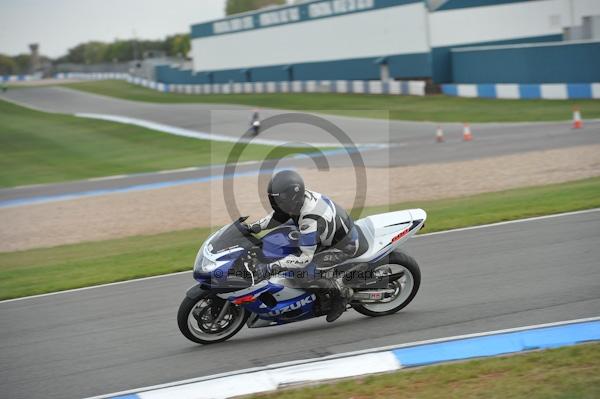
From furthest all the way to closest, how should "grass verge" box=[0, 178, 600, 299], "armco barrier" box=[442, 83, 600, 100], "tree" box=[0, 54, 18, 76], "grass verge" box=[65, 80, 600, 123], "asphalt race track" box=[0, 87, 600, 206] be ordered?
1. "tree" box=[0, 54, 18, 76]
2. "armco barrier" box=[442, 83, 600, 100]
3. "grass verge" box=[65, 80, 600, 123]
4. "asphalt race track" box=[0, 87, 600, 206]
5. "grass verge" box=[0, 178, 600, 299]

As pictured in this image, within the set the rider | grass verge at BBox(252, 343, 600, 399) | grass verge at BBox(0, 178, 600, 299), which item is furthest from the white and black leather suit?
grass verge at BBox(0, 178, 600, 299)

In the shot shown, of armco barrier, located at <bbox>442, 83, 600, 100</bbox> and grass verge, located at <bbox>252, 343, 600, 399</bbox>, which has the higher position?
armco barrier, located at <bbox>442, 83, 600, 100</bbox>

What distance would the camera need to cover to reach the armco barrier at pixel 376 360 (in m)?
6.81

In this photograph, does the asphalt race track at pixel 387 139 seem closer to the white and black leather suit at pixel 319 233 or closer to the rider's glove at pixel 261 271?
the white and black leather suit at pixel 319 233

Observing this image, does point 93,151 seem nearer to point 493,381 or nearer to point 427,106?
point 427,106

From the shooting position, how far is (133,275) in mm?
11961

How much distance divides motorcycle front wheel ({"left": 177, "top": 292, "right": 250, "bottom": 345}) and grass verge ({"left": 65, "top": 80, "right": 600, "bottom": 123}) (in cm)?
2411

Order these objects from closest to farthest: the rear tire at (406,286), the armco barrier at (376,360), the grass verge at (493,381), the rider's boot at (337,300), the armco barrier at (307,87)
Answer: the grass verge at (493,381)
the armco barrier at (376,360)
the rider's boot at (337,300)
the rear tire at (406,286)
the armco barrier at (307,87)

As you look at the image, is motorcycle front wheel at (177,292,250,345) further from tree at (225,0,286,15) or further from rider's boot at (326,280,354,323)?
tree at (225,0,286,15)

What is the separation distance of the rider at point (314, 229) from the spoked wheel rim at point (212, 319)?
63 centimetres

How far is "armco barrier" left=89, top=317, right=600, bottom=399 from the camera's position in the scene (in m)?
6.81

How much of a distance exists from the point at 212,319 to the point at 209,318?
41 mm

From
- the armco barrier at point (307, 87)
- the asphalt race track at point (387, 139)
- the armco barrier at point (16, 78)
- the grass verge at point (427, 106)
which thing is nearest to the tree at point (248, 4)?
the armco barrier at point (16, 78)

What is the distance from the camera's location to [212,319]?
26.9 ft
